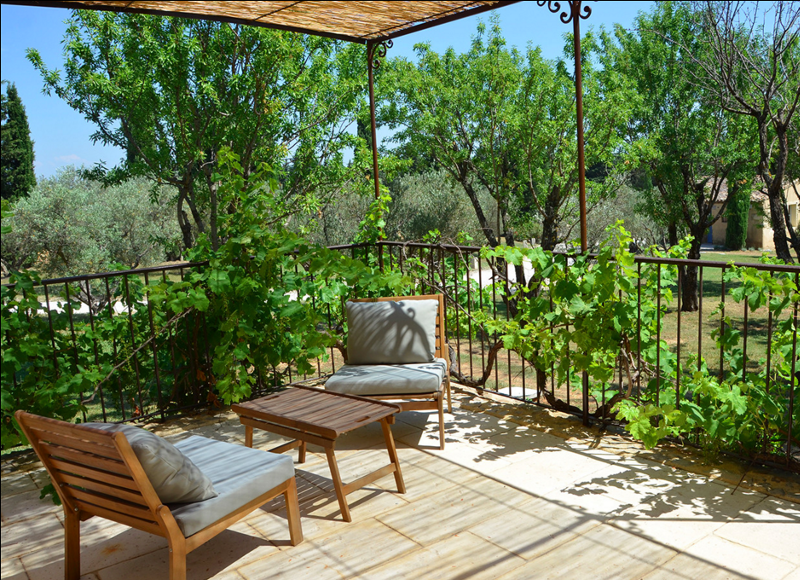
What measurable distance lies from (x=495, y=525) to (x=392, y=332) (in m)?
1.61

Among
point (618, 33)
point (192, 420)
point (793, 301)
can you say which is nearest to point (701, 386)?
point (793, 301)

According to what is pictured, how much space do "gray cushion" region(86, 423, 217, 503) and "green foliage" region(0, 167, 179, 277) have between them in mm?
11868

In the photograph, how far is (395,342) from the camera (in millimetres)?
4180

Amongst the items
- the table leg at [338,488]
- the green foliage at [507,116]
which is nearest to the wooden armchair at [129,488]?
the table leg at [338,488]

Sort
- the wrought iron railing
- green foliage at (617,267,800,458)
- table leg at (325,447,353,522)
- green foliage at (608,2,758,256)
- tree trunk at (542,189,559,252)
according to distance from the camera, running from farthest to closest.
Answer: tree trunk at (542,189,559,252)
green foliage at (608,2,758,256)
the wrought iron railing
green foliage at (617,267,800,458)
table leg at (325,447,353,522)

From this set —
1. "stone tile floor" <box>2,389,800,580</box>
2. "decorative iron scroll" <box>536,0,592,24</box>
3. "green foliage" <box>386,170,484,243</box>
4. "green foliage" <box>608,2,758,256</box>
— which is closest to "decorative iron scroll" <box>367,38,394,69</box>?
"decorative iron scroll" <box>536,0,592,24</box>

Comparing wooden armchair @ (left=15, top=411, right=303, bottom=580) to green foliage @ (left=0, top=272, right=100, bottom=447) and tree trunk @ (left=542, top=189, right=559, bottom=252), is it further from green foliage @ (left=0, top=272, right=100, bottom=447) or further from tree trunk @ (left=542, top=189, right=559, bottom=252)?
tree trunk @ (left=542, top=189, right=559, bottom=252)

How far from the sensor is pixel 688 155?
510 inches

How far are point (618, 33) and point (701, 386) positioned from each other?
13.0 metres

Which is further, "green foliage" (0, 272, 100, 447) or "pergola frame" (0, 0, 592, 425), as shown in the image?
"pergola frame" (0, 0, 592, 425)

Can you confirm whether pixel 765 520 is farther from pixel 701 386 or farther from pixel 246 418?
pixel 246 418

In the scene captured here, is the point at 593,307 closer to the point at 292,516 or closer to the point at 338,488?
the point at 338,488

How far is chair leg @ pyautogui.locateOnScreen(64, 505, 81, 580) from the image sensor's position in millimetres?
2523

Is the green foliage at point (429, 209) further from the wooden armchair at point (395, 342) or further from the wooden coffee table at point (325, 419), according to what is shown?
the wooden coffee table at point (325, 419)
